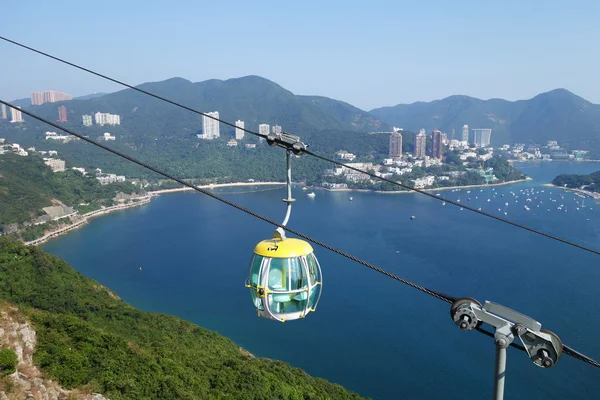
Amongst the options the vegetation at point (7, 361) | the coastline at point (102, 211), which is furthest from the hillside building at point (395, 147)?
the vegetation at point (7, 361)

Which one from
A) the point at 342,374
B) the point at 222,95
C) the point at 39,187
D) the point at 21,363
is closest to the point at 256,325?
the point at 342,374

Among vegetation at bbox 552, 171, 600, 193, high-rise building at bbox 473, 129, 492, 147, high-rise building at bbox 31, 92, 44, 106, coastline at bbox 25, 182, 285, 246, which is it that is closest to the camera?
coastline at bbox 25, 182, 285, 246

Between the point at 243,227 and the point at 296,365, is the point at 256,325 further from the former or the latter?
the point at 243,227

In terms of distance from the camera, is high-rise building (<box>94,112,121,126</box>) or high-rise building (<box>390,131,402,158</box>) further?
high-rise building (<box>94,112,121,126</box>)

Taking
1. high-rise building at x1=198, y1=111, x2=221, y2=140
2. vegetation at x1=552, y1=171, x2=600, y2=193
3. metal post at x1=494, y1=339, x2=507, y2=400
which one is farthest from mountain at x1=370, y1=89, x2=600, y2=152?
metal post at x1=494, y1=339, x2=507, y2=400

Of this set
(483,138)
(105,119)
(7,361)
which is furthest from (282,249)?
(483,138)

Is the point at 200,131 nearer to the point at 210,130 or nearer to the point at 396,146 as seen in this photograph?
the point at 210,130

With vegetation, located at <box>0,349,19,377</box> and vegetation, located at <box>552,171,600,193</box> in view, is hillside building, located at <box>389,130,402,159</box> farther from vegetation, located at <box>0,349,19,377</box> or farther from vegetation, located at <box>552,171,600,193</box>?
vegetation, located at <box>0,349,19,377</box>

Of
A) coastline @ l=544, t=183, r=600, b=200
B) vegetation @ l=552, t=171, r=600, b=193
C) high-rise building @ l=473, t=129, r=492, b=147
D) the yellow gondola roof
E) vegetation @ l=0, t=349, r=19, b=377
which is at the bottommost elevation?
coastline @ l=544, t=183, r=600, b=200
